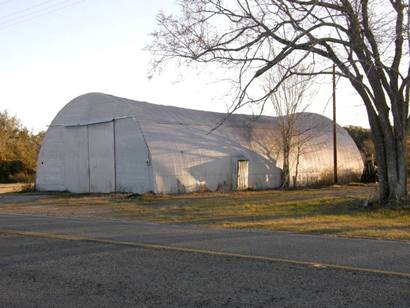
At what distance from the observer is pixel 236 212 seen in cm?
1942

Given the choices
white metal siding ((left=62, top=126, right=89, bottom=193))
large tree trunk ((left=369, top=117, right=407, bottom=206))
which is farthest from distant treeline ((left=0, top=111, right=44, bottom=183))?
large tree trunk ((left=369, top=117, right=407, bottom=206))

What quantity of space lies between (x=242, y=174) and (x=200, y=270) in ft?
82.8

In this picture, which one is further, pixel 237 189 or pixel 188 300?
pixel 237 189

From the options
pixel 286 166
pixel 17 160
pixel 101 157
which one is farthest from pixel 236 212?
pixel 17 160

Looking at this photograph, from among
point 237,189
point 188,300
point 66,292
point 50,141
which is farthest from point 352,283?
point 50,141

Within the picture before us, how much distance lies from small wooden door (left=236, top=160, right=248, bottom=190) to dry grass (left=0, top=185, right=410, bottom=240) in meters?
5.30

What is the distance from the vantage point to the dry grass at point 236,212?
47.6 feet

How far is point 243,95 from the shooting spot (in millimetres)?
18547

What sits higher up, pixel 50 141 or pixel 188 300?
pixel 50 141

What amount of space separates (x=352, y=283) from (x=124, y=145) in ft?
75.4

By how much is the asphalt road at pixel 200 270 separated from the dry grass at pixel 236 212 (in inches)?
92.2

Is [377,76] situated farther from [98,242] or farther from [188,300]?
[188,300]

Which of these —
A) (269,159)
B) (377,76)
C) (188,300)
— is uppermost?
(377,76)

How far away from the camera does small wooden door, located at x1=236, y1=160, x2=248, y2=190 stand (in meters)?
33.0
